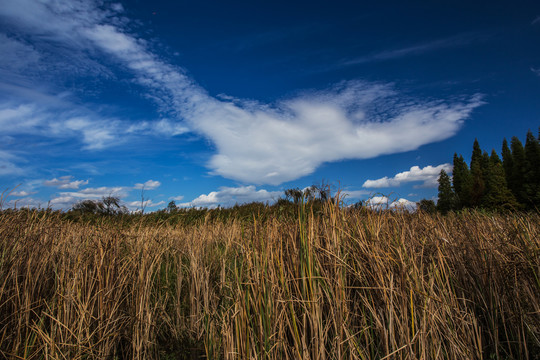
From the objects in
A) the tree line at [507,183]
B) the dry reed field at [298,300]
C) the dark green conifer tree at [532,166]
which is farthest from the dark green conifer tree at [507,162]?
the dry reed field at [298,300]

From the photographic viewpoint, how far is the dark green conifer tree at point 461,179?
4490cm

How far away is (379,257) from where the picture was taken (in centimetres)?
260

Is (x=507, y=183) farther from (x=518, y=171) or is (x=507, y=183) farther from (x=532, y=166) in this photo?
(x=532, y=166)

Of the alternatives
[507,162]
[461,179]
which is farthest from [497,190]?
[461,179]

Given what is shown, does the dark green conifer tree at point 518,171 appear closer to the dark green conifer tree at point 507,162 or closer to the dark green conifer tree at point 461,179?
the dark green conifer tree at point 507,162

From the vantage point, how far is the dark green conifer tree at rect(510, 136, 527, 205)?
34.5 m

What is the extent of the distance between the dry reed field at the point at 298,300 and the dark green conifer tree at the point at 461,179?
4763 cm

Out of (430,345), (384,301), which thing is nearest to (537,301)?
(430,345)

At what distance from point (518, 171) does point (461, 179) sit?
48.2 feet

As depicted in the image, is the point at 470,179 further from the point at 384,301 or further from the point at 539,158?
the point at 384,301

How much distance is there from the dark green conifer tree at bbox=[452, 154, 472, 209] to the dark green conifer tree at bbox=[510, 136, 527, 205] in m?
6.91

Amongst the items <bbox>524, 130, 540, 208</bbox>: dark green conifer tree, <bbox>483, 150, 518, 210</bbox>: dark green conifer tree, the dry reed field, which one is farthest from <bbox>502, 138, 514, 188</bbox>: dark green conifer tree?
the dry reed field

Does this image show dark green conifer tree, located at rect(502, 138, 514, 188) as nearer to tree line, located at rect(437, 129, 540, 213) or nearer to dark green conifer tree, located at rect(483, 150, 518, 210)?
tree line, located at rect(437, 129, 540, 213)

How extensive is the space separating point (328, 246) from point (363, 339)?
86 cm
